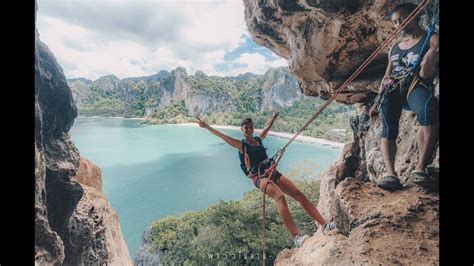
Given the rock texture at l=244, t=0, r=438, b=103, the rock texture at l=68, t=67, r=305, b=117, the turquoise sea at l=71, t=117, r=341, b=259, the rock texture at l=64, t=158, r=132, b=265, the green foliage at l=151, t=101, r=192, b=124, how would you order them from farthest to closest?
the turquoise sea at l=71, t=117, r=341, b=259 < the green foliage at l=151, t=101, r=192, b=124 < the rock texture at l=68, t=67, r=305, b=117 < the rock texture at l=64, t=158, r=132, b=265 < the rock texture at l=244, t=0, r=438, b=103

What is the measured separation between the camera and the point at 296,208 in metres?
6.16

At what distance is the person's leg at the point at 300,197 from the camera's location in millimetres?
2766

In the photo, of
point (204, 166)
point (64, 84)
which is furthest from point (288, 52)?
point (204, 166)

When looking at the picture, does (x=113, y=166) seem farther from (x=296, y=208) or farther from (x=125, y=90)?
(x=296, y=208)

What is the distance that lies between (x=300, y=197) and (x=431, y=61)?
1.61m

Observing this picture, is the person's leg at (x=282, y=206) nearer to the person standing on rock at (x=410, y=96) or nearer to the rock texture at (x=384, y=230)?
the rock texture at (x=384, y=230)

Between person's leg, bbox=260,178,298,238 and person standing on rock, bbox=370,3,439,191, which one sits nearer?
person standing on rock, bbox=370,3,439,191

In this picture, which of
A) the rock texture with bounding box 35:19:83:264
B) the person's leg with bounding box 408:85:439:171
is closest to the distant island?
the rock texture with bounding box 35:19:83:264

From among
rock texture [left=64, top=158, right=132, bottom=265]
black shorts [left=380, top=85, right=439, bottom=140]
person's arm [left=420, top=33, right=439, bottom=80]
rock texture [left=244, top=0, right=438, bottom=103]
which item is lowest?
rock texture [left=64, top=158, right=132, bottom=265]

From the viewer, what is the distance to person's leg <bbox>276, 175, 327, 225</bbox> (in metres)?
2.77

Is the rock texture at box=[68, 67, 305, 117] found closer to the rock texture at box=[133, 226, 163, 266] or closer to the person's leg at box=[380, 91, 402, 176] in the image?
the person's leg at box=[380, 91, 402, 176]

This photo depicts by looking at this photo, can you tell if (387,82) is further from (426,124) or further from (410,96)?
(426,124)

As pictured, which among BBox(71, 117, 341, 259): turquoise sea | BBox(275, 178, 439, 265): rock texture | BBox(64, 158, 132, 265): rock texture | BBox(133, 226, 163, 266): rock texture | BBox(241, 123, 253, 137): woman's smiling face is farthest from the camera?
BBox(71, 117, 341, 259): turquoise sea
